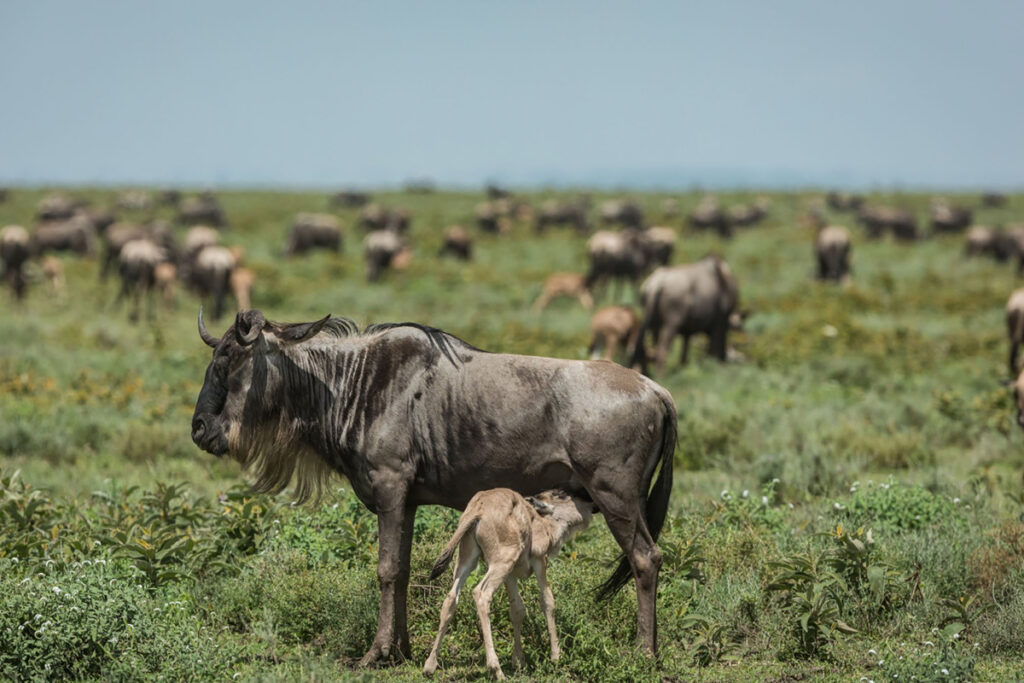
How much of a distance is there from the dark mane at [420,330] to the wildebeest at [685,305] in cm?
1042

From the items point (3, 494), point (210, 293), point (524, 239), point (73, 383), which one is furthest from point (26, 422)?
point (524, 239)

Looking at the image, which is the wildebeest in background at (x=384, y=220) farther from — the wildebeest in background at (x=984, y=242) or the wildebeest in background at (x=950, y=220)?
the wildebeest in background at (x=950, y=220)

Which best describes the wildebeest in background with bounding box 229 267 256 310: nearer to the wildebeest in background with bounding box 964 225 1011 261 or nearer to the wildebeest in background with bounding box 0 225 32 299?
the wildebeest in background with bounding box 0 225 32 299

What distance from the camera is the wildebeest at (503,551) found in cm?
614

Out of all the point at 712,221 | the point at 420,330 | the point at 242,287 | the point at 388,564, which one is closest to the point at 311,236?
the point at 242,287

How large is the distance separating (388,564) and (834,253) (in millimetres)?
26314

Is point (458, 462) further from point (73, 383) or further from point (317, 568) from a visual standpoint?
point (73, 383)

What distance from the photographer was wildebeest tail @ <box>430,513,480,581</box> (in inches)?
237

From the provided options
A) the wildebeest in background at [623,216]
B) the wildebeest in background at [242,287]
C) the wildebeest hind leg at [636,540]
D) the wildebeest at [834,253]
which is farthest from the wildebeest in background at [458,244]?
the wildebeest hind leg at [636,540]

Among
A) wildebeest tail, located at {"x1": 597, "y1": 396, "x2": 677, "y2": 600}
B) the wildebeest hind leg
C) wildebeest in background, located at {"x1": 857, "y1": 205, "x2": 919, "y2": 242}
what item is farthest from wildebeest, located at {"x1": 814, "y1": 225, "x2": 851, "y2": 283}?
the wildebeest hind leg

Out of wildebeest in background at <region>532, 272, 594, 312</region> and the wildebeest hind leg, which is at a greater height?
the wildebeest hind leg

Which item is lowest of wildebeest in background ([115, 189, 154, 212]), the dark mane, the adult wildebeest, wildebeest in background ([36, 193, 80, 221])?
wildebeest in background ([115, 189, 154, 212])

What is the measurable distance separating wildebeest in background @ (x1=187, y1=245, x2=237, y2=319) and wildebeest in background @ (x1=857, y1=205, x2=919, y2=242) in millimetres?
31468

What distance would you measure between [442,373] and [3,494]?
12.9 ft
